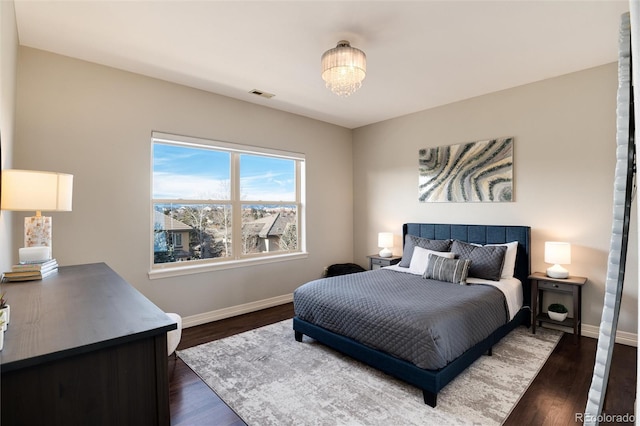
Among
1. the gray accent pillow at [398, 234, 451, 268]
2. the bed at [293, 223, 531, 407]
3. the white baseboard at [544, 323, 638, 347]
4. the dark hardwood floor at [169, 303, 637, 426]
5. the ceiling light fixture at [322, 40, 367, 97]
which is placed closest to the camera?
the dark hardwood floor at [169, 303, 637, 426]

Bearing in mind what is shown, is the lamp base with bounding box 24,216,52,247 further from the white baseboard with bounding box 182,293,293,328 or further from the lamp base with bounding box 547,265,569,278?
the lamp base with bounding box 547,265,569,278

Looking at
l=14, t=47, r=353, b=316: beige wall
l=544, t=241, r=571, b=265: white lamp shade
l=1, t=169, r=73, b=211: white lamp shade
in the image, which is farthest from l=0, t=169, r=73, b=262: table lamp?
l=544, t=241, r=571, b=265: white lamp shade

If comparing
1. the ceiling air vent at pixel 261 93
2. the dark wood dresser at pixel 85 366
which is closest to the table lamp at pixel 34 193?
the dark wood dresser at pixel 85 366

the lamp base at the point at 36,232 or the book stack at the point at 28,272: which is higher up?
the lamp base at the point at 36,232

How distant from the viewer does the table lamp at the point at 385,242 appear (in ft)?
15.2

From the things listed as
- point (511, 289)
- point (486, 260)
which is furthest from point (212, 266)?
point (511, 289)

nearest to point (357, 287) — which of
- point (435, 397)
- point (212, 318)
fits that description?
point (435, 397)

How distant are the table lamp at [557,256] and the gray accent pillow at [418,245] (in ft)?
3.27

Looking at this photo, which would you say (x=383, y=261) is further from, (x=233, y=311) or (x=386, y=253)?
(x=233, y=311)

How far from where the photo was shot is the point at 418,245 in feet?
13.4

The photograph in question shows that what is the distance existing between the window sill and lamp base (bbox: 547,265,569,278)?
120 inches

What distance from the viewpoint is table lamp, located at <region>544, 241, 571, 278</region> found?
3.15 metres

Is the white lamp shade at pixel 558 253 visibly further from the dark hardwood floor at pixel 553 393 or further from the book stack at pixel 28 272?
the book stack at pixel 28 272

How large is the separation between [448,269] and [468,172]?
145 cm
